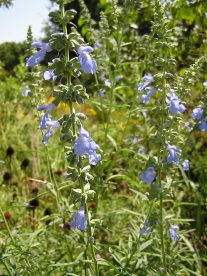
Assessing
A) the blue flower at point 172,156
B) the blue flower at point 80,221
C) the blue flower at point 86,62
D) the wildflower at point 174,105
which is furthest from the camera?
the blue flower at point 172,156

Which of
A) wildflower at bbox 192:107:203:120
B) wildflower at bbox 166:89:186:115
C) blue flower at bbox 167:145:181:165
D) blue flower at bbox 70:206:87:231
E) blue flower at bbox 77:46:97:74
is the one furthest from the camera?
wildflower at bbox 192:107:203:120

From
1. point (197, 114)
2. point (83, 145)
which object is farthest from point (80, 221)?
point (197, 114)

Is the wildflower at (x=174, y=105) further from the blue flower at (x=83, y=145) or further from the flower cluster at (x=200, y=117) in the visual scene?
the blue flower at (x=83, y=145)

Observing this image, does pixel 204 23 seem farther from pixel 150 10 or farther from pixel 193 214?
pixel 193 214

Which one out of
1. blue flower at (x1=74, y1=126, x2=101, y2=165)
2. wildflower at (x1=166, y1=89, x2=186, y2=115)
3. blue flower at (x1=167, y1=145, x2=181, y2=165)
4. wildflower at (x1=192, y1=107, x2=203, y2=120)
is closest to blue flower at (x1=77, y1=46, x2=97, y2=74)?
blue flower at (x1=74, y1=126, x2=101, y2=165)

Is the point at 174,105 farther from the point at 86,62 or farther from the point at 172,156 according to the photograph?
the point at 86,62

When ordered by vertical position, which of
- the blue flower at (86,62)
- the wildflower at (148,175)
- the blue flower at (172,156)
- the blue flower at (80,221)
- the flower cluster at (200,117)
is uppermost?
the blue flower at (86,62)

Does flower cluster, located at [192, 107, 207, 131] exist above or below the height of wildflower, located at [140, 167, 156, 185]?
above

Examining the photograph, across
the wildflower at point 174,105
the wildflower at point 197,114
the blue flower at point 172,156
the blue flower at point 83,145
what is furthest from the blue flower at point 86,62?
the wildflower at point 197,114

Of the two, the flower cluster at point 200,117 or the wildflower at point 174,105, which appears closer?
the wildflower at point 174,105

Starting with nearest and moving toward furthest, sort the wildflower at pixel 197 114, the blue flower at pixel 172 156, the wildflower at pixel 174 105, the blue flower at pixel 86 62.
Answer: the blue flower at pixel 86 62 < the wildflower at pixel 174 105 < the blue flower at pixel 172 156 < the wildflower at pixel 197 114

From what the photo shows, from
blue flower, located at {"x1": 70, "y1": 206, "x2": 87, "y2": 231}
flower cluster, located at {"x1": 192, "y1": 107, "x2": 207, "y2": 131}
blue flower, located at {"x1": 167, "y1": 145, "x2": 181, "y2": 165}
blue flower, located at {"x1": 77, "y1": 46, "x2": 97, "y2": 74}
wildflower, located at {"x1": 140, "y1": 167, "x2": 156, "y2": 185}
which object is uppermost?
blue flower, located at {"x1": 77, "y1": 46, "x2": 97, "y2": 74}

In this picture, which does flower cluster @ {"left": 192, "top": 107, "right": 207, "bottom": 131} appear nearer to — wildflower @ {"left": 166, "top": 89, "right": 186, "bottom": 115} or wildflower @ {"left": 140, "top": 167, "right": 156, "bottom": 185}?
wildflower @ {"left": 166, "top": 89, "right": 186, "bottom": 115}

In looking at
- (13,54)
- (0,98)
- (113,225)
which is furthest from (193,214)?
(13,54)
